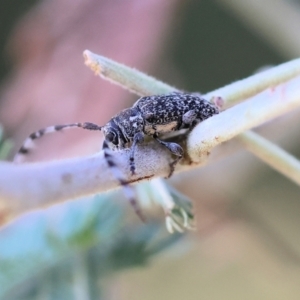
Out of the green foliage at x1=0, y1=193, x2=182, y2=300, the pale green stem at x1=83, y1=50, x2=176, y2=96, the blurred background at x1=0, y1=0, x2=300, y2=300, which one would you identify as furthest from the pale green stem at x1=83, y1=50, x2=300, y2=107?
the blurred background at x1=0, y1=0, x2=300, y2=300

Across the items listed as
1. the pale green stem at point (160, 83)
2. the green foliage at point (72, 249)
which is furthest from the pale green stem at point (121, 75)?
the green foliage at point (72, 249)

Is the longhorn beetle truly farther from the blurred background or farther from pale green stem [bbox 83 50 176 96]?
the blurred background

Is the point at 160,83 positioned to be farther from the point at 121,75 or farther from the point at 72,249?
the point at 72,249

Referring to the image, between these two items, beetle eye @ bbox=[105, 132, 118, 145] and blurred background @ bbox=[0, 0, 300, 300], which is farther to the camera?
blurred background @ bbox=[0, 0, 300, 300]

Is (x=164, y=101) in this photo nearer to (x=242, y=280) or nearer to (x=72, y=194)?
(x=72, y=194)

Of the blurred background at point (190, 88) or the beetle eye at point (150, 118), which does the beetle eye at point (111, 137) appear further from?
the blurred background at point (190, 88)

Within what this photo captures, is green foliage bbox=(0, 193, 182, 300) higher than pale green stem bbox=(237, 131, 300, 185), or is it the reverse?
pale green stem bbox=(237, 131, 300, 185)
